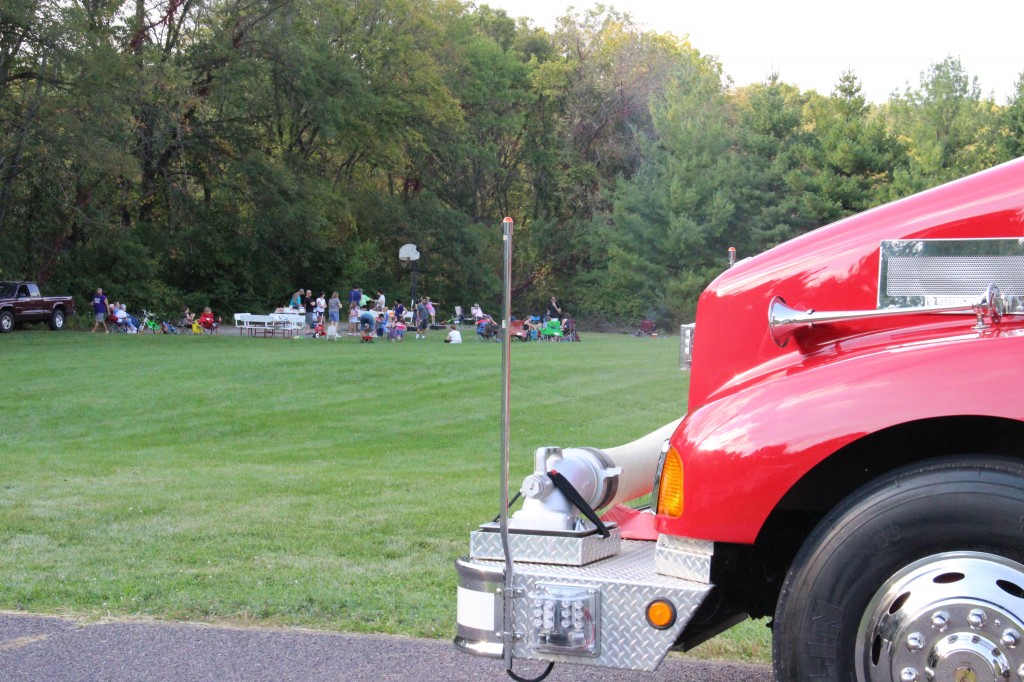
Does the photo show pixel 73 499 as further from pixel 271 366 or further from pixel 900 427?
pixel 271 366

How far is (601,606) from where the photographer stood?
327cm

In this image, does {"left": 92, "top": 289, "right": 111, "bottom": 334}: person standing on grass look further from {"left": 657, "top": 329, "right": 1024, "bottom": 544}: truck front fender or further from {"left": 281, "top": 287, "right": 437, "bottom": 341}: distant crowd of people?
{"left": 657, "top": 329, "right": 1024, "bottom": 544}: truck front fender

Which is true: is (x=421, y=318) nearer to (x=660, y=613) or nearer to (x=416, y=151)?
(x=416, y=151)

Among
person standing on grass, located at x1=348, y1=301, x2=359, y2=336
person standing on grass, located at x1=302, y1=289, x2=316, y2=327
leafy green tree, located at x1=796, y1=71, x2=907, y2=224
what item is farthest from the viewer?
leafy green tree, located at x1=796, y1=71, x2=907, y2=224

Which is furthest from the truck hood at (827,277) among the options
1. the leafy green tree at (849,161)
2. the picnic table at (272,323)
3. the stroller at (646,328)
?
the stroller at (646,328)

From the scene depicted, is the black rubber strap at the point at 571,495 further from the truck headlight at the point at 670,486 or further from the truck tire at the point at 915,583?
the truck tire at the point at 915,583

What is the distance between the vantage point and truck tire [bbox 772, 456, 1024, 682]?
2789 mm

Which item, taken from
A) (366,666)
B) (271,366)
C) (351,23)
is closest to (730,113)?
(351,23)

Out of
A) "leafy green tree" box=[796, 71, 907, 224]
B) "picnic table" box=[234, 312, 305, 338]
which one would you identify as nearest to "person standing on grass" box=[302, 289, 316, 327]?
"picnic table" box=[234, 312, 305, 338]

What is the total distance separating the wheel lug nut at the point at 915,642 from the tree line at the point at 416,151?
122 feet

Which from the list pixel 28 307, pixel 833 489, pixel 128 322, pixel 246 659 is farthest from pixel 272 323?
pixel 833 489

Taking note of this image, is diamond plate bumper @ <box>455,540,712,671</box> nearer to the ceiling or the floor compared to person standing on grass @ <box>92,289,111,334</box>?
nearer to the floor

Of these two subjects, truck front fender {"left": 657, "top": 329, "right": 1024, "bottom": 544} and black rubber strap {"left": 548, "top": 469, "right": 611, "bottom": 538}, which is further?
black rubber strap {"left": 548, "top": 469, "right": 611, "bottom": 538}

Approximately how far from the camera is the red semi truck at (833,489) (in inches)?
113
